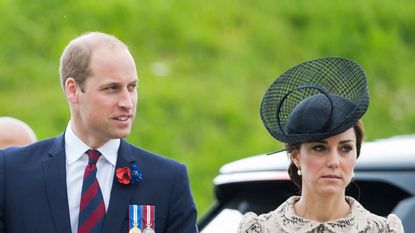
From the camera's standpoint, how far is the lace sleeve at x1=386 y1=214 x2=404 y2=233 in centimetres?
407

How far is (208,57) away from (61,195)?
27.9 ft

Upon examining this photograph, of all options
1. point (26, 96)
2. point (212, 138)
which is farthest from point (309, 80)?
point (26, 96)

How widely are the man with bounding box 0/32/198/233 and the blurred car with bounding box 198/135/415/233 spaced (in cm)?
58

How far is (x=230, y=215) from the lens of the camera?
5.14 metres

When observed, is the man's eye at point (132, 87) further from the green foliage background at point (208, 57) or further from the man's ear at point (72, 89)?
the green foliage background at point (208, 57)

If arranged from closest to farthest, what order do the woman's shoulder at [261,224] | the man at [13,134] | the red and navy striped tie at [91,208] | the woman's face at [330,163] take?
the woman's face at [330,163] < the woman's shoulder at [261,224] < the red and navy striped tie at [91,208] < the man at [13,134]

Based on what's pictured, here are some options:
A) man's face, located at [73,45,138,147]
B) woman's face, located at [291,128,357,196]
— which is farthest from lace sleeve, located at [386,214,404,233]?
man's face, located at [73,45,138,147]

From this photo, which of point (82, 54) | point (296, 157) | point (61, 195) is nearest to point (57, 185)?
point (61, 195)

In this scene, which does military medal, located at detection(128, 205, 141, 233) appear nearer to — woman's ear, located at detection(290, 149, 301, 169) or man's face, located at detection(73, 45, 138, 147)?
man's face, located at detection(73, 45, 138, 147)

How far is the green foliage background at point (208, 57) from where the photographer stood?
11.4m

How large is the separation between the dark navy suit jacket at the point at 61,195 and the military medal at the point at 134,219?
0.07 feet

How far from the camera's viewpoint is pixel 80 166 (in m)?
4.45

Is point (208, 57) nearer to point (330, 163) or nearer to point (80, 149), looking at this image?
point (80, 149)

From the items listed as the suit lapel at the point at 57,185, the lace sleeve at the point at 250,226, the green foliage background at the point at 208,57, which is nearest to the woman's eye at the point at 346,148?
the lace sleeve at the point at 250,226
